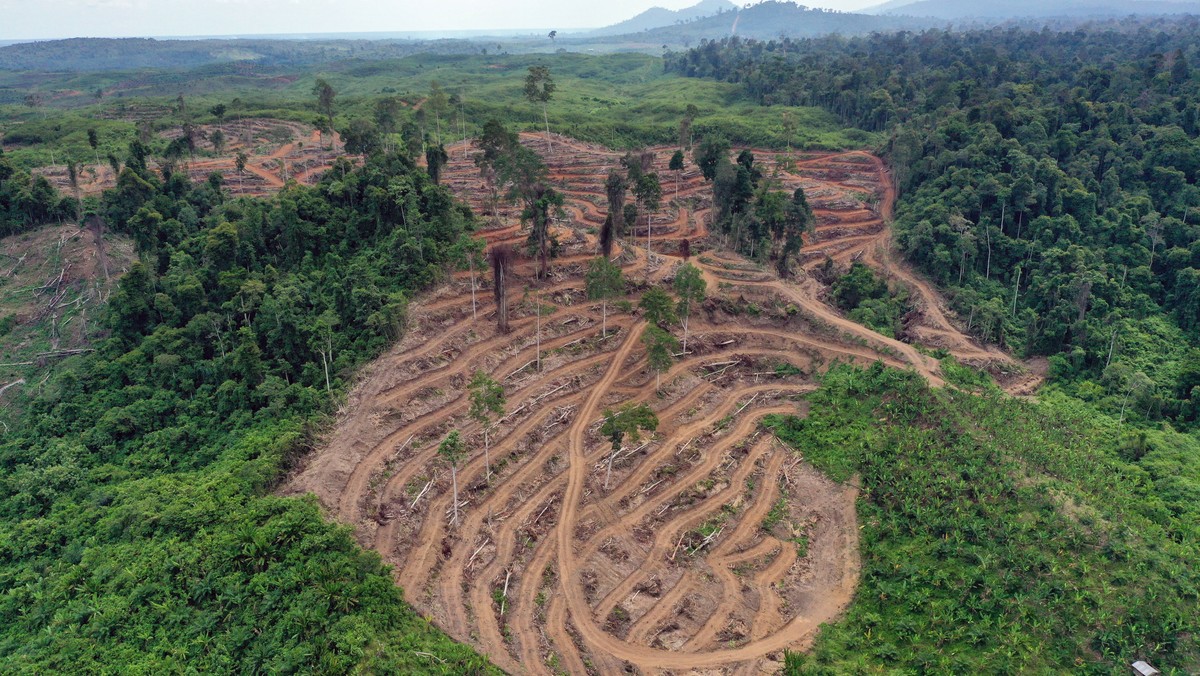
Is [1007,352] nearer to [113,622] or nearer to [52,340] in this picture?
[113,622]

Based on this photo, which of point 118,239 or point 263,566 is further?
point 118,239

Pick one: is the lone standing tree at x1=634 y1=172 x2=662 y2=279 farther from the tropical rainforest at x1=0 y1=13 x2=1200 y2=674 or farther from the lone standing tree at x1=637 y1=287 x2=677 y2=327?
the lone standing tree at x1=637 y1=287 x2=677 y2=327

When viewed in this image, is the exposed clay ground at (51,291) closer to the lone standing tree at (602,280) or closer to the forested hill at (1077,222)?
the lone standing tree at (602,280)

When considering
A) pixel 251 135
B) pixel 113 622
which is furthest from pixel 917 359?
pixel 251 135

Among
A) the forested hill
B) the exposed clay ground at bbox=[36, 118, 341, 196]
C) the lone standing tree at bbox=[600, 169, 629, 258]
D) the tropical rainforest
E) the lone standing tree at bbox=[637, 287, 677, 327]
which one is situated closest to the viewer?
the tropical rainforest

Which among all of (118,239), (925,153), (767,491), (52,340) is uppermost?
(925,153)

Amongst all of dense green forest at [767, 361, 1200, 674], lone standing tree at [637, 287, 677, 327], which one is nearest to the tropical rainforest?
dense green forest at [767, 361, 1200, 674]
